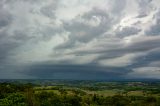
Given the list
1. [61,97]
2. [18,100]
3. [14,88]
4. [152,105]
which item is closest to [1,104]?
[18,100]

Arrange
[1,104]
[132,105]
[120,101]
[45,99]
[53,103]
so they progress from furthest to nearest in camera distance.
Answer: [120,101] < [132,105] < [45,99] < [53,103] < [1,104]

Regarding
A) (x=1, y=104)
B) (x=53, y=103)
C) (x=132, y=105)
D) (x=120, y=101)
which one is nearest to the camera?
(x=1, y=104)

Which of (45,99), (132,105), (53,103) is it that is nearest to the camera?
(53,103)

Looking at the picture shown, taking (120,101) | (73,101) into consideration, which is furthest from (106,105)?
(73,101)

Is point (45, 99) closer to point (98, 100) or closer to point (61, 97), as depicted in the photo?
point (61, 97)

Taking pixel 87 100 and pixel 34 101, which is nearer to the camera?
pixel 34 101

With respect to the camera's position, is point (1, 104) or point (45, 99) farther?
point (45, 99)

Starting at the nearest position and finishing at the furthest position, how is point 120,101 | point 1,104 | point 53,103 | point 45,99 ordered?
point 1,104, point 53,103, point 45,99, point 120,101

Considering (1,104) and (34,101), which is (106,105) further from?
(1,104)
